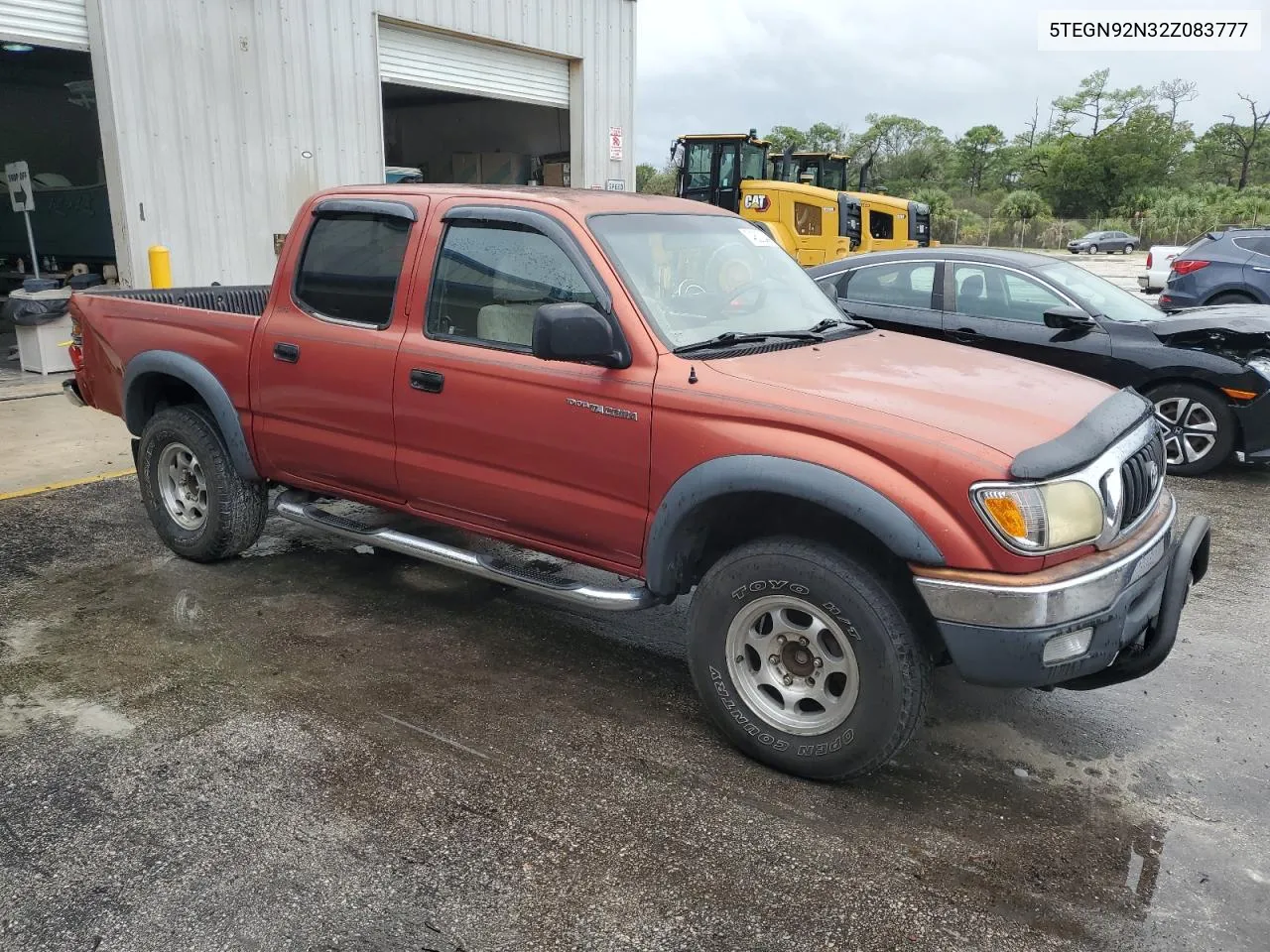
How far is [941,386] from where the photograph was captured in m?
3.46

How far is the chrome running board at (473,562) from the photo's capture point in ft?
12.0

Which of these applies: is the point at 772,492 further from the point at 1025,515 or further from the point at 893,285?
Result: the point at 893,285

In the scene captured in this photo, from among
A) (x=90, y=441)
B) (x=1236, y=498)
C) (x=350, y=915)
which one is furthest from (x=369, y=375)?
(x=1236, y=498)

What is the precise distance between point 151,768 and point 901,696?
2.46 meters

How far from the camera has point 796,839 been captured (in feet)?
9.91

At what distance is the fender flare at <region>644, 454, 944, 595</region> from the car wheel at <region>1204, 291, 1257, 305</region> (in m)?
12.3

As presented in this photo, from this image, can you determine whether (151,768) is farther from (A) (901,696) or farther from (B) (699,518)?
(A) (901,696)

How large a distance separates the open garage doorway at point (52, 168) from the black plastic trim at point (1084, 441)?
11327mm

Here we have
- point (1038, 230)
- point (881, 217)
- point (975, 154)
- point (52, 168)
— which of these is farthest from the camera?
point (975, 154)

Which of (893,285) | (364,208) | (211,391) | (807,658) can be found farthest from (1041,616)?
(893,285)

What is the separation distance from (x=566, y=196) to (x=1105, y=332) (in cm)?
489

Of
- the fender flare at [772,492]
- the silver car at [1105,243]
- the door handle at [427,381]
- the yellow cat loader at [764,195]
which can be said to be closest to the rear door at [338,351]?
the door handle at [427,381]

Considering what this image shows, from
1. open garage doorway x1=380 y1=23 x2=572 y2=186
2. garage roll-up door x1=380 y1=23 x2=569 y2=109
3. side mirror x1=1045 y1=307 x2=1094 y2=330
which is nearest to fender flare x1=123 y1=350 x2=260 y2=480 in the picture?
side mirror x1=1045 y1=307 x2=1094 y2=330

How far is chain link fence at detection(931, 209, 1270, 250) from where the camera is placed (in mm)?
55375
